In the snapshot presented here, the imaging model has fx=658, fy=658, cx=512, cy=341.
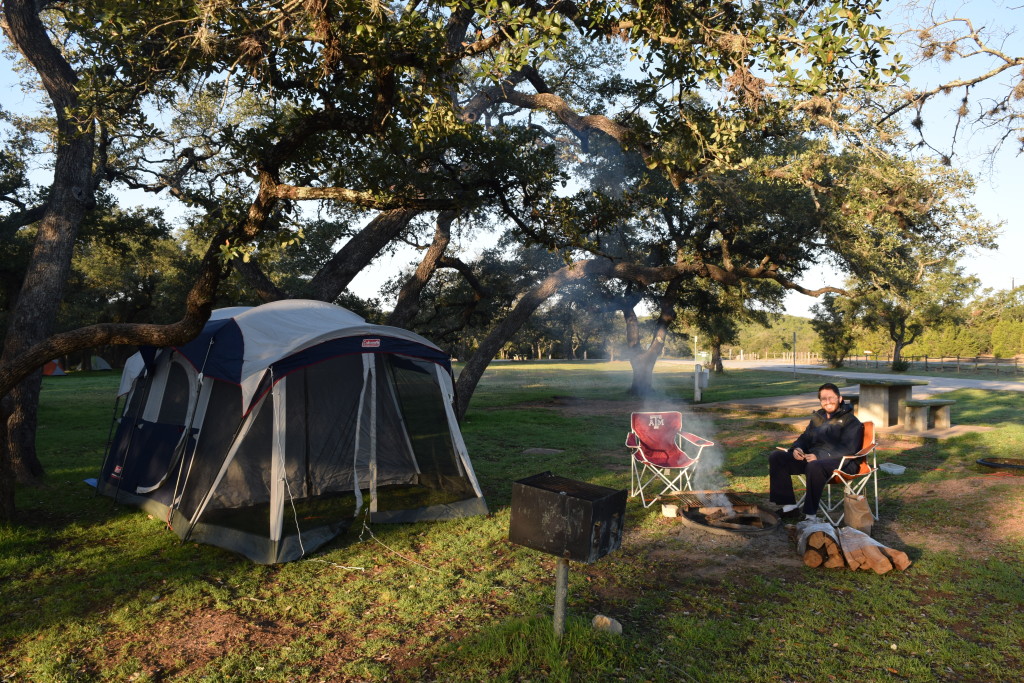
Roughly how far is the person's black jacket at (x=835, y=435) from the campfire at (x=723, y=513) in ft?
2.17

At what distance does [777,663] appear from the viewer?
3.26 m

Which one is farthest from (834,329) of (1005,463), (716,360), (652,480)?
(652,480)

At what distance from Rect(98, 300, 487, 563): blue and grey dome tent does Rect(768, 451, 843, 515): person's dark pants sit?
105 inches

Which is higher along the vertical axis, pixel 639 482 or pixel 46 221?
pixel 46 221

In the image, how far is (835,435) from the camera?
580 centimetres

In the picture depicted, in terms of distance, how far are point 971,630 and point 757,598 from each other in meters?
1.11

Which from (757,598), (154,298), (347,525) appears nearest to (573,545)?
(757,598)

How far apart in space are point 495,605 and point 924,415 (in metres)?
9.70

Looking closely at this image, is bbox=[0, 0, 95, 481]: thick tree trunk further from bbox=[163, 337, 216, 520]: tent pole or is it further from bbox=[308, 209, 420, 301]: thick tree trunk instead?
bbox=[308, 209, 420, 301]: thick tree trunk

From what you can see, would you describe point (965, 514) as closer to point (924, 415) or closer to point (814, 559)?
point (814, 559)

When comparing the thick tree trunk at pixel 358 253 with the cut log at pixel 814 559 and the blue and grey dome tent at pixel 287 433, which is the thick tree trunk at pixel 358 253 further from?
the cut log at pixel 814 559

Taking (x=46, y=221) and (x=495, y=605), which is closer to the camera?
(x=495, y=605)

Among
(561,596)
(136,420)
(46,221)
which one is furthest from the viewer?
(46,221)

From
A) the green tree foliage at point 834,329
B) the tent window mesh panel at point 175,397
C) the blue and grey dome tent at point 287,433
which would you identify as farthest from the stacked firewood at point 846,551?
the green tree foliage at point 834,329
